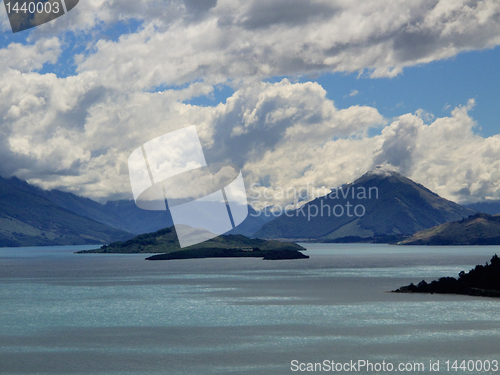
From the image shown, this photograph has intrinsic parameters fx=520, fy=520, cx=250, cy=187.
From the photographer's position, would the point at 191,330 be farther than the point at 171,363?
Yes

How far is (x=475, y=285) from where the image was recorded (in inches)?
4700

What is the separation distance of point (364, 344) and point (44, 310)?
6184cm

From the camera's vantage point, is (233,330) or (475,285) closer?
(233,330)

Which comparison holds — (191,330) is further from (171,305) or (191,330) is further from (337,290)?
(337,290)

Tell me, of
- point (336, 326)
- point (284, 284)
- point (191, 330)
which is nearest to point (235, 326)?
point (191, 330)

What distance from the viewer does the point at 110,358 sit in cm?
5884

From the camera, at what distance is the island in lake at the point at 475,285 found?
115812 millimetres

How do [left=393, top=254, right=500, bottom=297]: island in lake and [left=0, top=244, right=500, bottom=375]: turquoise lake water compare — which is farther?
[left=393, top=254, right=500, bottom=297]: island in lake

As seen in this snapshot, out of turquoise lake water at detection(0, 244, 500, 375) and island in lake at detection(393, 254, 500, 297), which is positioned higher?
island in lake at detection(393, 254, 500, 297)

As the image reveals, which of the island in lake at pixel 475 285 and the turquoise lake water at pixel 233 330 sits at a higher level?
the island in lake at pixel 475 285

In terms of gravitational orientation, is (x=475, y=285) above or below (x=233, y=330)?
above

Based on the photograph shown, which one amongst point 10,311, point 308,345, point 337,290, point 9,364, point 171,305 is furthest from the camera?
point 337,290

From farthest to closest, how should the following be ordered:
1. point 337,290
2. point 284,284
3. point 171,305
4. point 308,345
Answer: point 284,284 < point 337,290 < point 171,305 < point 308,345

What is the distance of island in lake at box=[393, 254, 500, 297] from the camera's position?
380 ft
